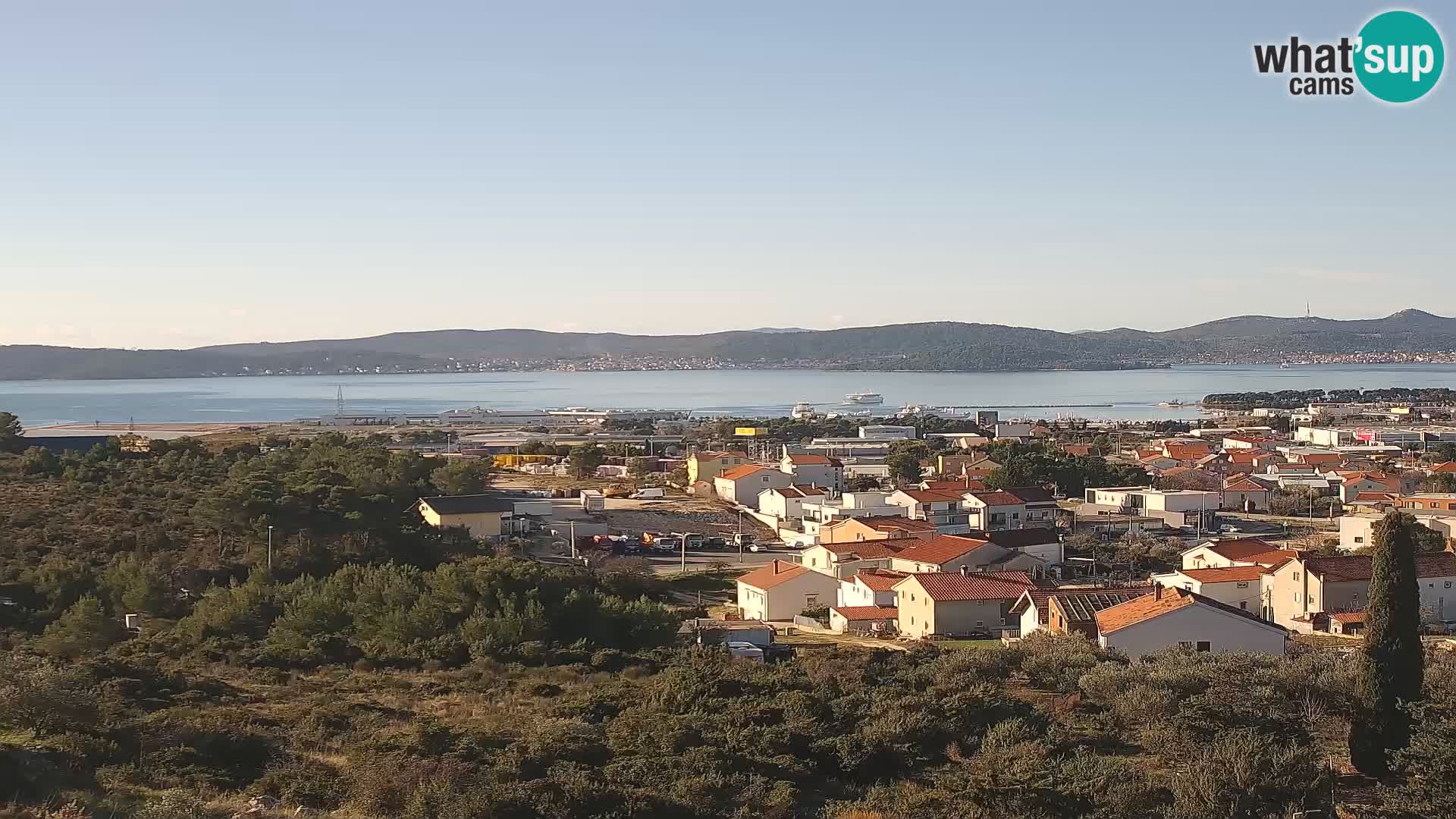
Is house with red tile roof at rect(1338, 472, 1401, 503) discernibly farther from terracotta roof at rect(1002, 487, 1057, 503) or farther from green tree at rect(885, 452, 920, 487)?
green tree at rect(885, 452, 920, 487)

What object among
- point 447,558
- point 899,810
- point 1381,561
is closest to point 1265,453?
point 447,558

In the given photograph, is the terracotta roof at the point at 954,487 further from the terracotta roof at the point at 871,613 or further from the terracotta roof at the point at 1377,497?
the terracotta roof at the point at 871,613

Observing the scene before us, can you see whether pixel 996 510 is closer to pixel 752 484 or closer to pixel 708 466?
pixel 752 484

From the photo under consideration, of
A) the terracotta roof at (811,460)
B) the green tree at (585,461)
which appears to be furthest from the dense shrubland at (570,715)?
the green tree at (585,461)

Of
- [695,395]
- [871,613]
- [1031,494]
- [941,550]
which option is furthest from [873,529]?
[695,395]

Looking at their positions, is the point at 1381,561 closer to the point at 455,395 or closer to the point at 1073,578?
the point at 1073,578

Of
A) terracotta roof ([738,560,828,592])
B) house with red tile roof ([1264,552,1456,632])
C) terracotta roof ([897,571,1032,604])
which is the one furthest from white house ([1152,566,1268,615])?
terracotta roof ([738,560,828,592])
